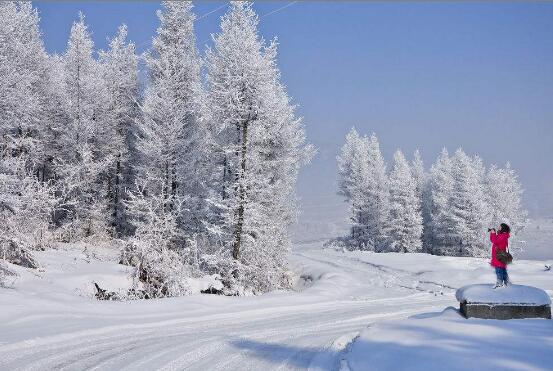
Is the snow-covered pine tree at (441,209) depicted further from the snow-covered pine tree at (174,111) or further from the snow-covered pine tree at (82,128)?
the snow-covered pine tree at (82,128)

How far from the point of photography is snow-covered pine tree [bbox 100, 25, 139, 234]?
31.1m

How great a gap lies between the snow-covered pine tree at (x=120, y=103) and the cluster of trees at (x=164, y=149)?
0.10 metres

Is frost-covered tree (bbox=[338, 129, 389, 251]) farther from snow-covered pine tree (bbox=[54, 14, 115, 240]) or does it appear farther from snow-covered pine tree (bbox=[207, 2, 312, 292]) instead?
snow-covered pine tree (bbox=[207, 2, 312, 292])

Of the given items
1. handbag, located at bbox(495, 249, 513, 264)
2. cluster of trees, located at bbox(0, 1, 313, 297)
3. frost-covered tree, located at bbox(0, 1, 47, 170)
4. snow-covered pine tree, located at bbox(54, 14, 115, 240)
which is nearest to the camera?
handbag, located at bbox(495, 249, 513, 264)

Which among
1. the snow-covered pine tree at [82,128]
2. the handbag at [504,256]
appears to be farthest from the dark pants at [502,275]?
the snow-covered pine tree at [82,128]

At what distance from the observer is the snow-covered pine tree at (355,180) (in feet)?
174

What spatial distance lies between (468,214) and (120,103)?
33455mm

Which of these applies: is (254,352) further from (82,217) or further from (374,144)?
(374,144)

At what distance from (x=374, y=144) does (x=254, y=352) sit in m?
51.2

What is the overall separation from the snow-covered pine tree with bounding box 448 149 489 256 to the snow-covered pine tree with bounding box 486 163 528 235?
740cm

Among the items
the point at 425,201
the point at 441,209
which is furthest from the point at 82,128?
the point at 425,201

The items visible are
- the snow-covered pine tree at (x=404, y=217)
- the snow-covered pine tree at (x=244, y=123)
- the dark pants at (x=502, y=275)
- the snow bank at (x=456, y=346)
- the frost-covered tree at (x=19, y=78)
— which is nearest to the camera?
the snow bank at (x=456, y=346)

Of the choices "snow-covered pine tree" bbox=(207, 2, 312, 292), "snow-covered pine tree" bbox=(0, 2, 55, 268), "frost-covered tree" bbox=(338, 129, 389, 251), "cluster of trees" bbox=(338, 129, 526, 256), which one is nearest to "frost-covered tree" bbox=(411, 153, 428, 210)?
"cluster of trees" bbox=(338, 129, 526, 256)

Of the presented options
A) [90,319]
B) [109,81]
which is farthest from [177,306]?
[109,81]
